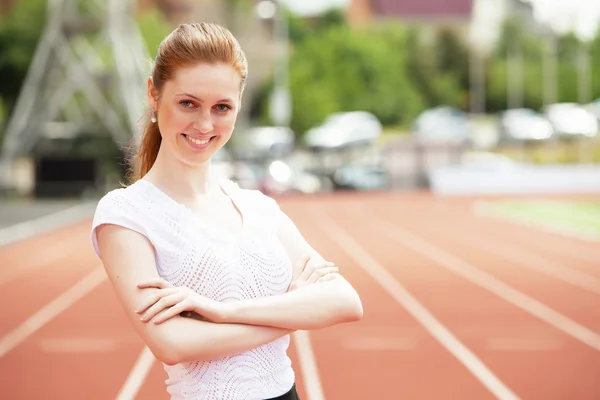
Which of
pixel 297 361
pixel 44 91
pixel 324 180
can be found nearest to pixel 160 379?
pixel 297 361

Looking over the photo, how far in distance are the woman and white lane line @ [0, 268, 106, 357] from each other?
6195 millimetres

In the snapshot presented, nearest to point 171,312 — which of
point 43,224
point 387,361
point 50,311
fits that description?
point 387,361

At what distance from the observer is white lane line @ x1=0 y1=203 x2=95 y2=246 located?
18219 millimetres

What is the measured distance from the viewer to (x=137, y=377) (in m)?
6.93

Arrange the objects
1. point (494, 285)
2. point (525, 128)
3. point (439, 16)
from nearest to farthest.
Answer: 1. point (494, 285)
2. point (525, 128)
3. point (439, 16)

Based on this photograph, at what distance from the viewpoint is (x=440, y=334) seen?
848 centimetres

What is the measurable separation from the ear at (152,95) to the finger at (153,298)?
0.43m

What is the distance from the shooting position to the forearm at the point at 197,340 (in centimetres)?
198

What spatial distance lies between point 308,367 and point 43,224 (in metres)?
14.9

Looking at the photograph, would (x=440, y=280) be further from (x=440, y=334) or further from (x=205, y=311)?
(x=205, y=311)

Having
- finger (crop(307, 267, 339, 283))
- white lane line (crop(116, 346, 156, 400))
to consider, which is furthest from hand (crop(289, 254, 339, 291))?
white lane line (crop(116, 346, 156, 400))

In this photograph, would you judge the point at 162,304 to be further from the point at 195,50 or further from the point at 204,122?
the point at 195,50

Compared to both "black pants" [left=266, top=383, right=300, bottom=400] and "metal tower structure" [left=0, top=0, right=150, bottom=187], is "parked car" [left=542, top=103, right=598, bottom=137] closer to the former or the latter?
"metal tower structure" [left=0, top=0, right=150, bottom=187]

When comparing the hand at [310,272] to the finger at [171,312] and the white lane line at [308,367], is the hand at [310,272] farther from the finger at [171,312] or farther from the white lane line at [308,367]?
the white lane line at [308,367]
